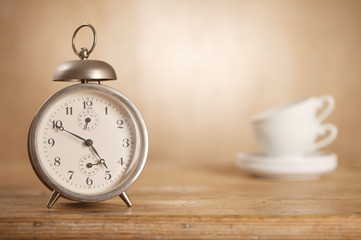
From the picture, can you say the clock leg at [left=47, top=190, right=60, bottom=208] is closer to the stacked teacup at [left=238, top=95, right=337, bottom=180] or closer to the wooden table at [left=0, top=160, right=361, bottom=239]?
the wooden table at [left=0, top=160, right=361, bottom=239]

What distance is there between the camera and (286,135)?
1.10 meters

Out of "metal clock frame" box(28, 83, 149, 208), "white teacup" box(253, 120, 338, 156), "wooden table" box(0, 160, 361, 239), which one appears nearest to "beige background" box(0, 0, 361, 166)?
"white teacup" box(253, 120, 338, 156)

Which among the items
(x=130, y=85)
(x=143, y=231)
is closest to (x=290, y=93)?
(x=130, y=85)

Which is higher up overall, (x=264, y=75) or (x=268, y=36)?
(x=268, y=36)

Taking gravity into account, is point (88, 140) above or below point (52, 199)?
above

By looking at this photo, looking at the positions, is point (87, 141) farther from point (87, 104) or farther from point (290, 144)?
point (290, 144)

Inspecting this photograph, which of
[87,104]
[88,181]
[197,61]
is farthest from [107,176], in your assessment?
[197,61]

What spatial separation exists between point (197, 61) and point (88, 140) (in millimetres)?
853

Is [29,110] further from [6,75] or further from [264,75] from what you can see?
[264,75]

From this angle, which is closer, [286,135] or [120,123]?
[120,123]

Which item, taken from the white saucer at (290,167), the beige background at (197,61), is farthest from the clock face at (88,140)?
the beige background at (197,61)

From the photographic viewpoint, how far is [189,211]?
709 mm

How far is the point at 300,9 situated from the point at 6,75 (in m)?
1.11

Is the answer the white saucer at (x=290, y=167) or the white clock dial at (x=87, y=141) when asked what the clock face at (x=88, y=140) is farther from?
the white saucer at (x=290, y=167)
